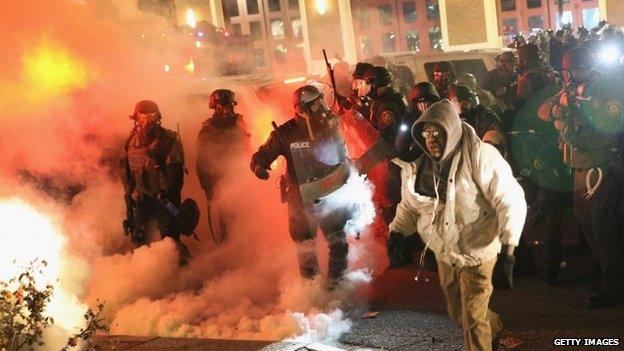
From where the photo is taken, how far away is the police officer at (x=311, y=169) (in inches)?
268

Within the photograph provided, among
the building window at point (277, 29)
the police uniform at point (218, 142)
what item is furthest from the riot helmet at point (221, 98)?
the building window at point (277, 29)

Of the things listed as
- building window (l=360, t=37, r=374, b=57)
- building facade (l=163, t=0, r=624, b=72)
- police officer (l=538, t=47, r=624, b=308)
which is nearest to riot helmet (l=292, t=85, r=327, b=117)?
police officer (l=538, t=47, r=624, b=308)

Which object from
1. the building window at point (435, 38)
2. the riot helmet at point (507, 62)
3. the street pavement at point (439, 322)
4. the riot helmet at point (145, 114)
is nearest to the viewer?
the street pavement at point (439, 322)

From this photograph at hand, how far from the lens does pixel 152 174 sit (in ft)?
26.6

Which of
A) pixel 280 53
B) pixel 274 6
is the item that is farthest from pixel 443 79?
pixel 274 6

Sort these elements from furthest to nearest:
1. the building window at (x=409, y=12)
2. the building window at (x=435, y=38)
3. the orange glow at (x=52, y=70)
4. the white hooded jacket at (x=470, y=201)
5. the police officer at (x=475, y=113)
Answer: the building window at (x=409, y=12)
the building window at (x=435, y=38)
the orange glow at (x=52, y=70)
the police officer at (x=475, y=113)
the white hooded jacket at (x=470, y=201)

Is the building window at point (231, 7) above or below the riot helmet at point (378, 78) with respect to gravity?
above

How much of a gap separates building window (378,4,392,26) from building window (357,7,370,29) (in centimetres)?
55

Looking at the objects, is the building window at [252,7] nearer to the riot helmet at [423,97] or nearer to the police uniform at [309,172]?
the riot helmet at [423,97]

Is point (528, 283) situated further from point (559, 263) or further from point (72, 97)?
point (72, 97)

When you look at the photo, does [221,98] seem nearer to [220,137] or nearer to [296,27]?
[220,137]

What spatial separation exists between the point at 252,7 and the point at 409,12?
12585mm

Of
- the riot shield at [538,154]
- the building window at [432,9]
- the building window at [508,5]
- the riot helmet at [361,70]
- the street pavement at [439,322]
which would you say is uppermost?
the building window at [432,9]

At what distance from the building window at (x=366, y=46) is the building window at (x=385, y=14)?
1070 millimetres
